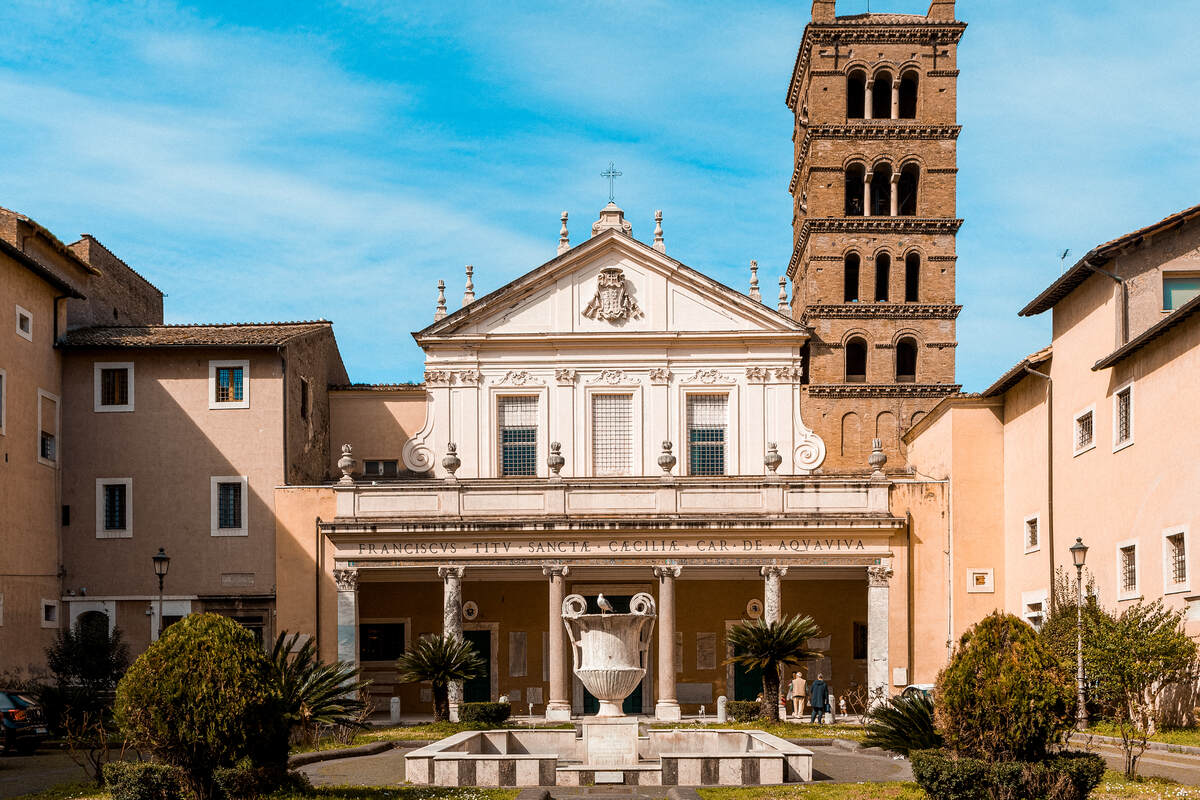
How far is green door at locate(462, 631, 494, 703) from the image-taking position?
40.6 m

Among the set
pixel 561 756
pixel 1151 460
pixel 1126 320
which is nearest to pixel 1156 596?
pixel 1151 460

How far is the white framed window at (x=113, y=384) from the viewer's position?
127 feet

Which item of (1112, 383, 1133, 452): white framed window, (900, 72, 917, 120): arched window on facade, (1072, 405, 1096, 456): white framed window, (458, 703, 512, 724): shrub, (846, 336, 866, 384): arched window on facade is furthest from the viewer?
(900, 72, 917, 120): arched window on facade

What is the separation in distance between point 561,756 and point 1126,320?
591 inches

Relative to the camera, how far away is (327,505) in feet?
125

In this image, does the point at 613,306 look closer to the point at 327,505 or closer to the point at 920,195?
the point at 327,505

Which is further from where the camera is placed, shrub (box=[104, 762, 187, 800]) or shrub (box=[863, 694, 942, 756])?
shrub (box=[863, 694, 942, 756])

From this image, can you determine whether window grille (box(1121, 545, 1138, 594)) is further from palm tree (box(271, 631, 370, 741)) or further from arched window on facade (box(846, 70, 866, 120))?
arched window on facade (box(846, 70, 866, 120))

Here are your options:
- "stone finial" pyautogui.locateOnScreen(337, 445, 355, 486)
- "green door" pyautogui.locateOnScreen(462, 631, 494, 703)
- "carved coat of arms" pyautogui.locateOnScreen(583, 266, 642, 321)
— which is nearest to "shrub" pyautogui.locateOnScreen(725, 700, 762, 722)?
"green door" pyautogui.locateOnScreen(462, 631, 494, 703)

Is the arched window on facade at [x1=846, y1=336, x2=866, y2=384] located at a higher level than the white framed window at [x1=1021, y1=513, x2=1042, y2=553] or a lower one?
higher

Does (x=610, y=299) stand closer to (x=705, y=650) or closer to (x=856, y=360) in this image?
(x=705, y=650)

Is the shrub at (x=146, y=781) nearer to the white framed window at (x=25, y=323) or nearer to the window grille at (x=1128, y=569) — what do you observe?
the window grille at (x=1128, y=569)

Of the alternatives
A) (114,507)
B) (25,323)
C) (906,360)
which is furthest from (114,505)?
(906,360)

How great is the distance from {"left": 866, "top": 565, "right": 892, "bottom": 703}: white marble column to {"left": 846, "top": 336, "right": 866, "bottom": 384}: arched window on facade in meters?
14.9
